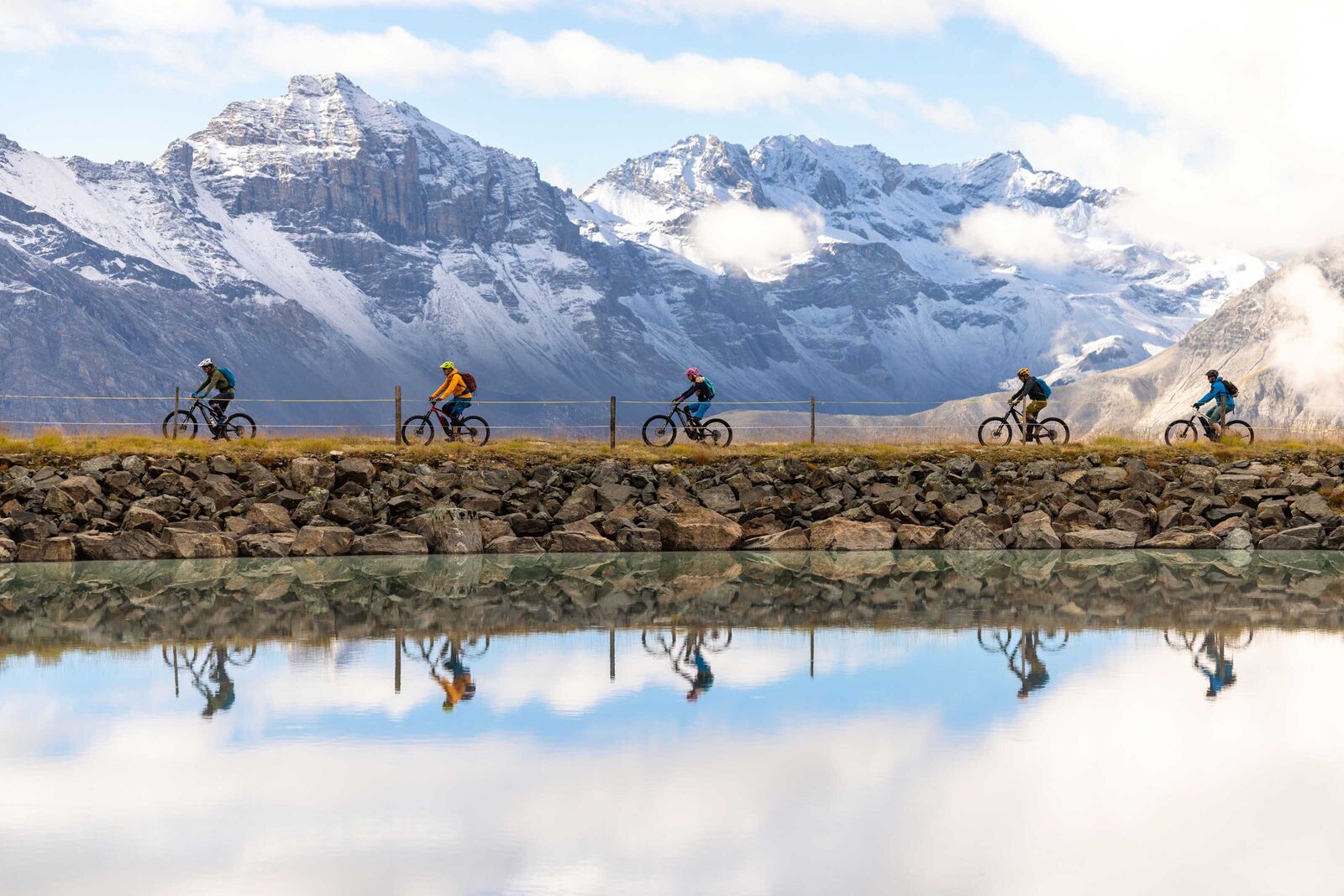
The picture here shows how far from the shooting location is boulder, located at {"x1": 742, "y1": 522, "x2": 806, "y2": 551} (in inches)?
1451

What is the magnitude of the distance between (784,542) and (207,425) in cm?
1676

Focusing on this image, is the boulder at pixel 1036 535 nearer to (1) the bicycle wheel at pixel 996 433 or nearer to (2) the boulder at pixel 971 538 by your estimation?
(2) the boulder at pixel 971 538

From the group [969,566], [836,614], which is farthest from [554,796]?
[969,566]

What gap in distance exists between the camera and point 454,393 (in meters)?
40.8

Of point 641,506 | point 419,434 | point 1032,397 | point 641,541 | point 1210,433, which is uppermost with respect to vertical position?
point 1032,397

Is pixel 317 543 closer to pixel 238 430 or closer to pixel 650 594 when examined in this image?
pixel 238 430

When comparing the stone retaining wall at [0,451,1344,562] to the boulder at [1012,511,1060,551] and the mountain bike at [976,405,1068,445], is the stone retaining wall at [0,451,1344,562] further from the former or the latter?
the mountain bike at [976,405,1068,445]

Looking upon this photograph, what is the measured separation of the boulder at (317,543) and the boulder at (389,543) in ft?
1.30

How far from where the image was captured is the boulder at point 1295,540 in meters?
37.7

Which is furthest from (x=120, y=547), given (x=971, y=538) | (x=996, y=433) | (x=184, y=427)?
(x=996, y=433)

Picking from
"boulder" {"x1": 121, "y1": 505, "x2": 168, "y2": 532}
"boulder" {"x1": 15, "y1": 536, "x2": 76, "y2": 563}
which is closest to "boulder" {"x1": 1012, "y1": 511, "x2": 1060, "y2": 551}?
"boulder" {"x1": 121, "y1": 505, "x2": 168, "y2": 532}

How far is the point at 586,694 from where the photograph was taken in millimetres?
17688

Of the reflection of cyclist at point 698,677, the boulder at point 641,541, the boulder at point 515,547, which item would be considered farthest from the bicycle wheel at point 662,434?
the reflection of cyclist at point 698,677

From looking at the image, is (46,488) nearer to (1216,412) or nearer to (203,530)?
(203,530)
